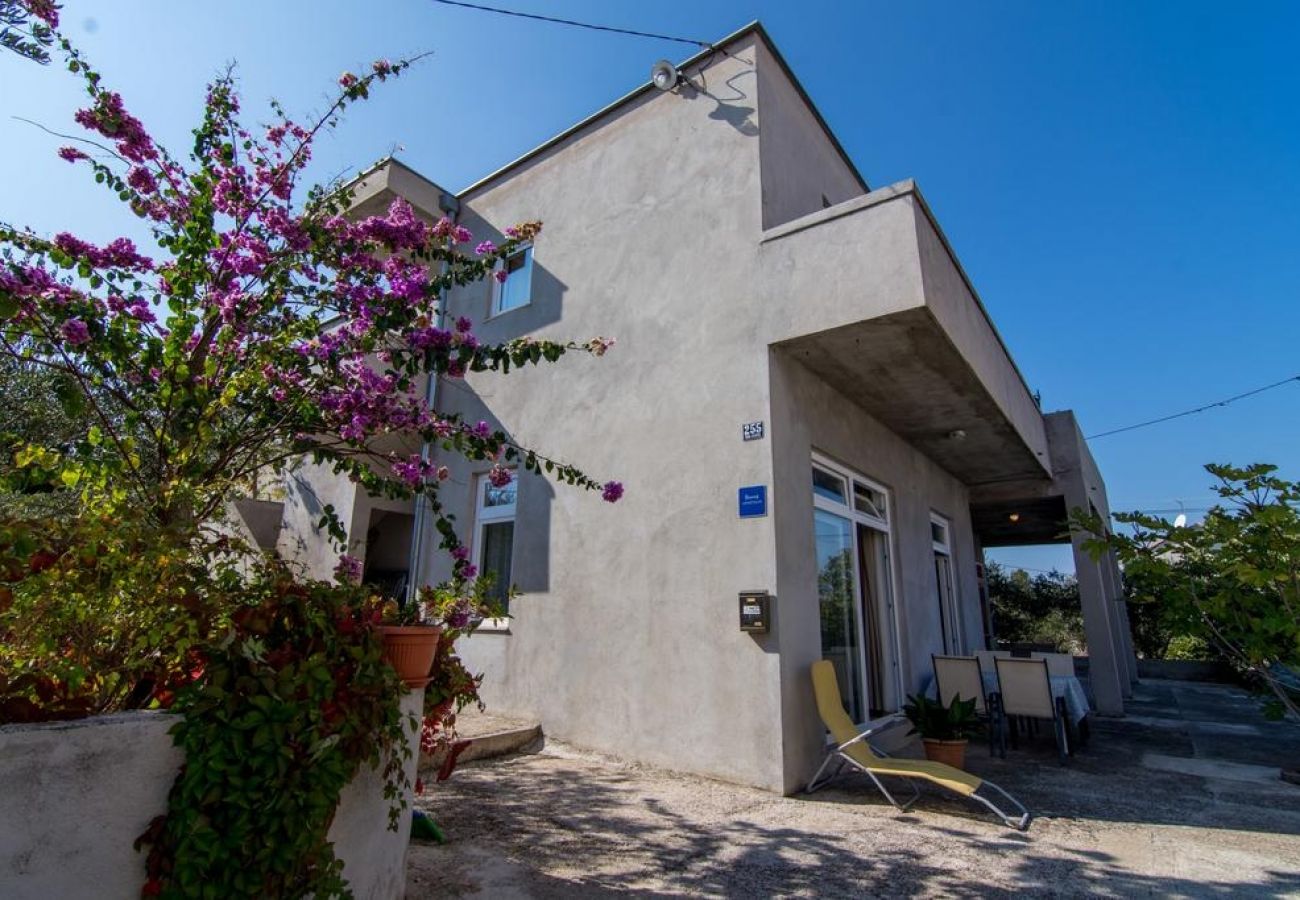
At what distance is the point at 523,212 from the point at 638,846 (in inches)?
291

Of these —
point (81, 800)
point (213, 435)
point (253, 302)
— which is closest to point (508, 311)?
point (253, 302)

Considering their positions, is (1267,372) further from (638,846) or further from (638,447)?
(638,846)

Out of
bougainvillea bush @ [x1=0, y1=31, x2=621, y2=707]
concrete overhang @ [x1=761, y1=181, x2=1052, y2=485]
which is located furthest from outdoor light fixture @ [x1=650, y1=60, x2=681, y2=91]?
bougainvillea bush @ [x1=0, y1=31, x2=621, y2=707]

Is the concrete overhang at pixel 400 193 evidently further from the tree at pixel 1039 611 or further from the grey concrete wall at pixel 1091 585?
the tree at pixel 1039 611

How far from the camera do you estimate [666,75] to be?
678 cm

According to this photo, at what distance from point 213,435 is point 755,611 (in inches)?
146

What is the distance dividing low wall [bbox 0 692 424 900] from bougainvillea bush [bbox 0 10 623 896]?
70mm

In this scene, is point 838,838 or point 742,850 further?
point 838,838

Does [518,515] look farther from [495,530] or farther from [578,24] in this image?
[578,24]

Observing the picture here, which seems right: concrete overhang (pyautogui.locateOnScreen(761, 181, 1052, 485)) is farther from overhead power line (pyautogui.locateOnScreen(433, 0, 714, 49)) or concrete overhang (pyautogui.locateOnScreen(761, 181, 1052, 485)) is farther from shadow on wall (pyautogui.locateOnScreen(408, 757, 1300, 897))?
shadow on wall (pyautogui.locateOnScreen(408, 757, 1300, 897))

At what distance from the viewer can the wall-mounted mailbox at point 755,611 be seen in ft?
15.7

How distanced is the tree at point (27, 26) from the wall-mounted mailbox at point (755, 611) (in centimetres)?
481

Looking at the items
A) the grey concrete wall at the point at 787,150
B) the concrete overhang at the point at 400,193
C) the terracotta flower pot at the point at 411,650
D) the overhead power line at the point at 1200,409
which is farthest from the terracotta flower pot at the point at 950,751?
the overhead power line at the point at 1200,409

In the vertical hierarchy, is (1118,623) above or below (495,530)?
below
